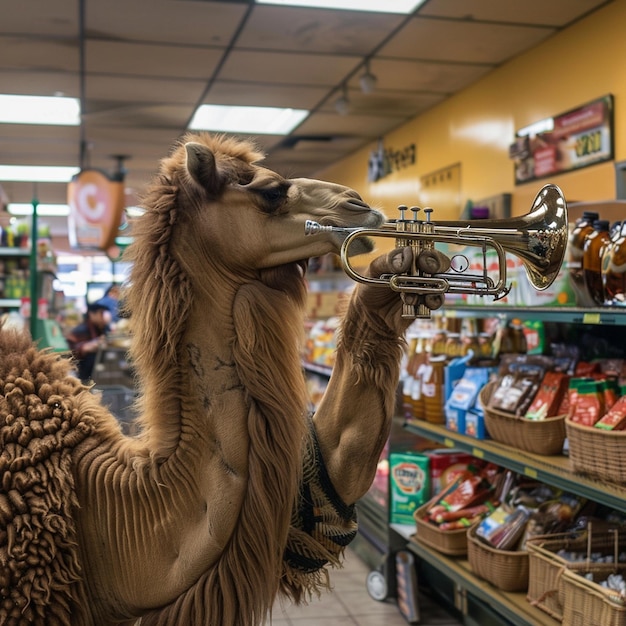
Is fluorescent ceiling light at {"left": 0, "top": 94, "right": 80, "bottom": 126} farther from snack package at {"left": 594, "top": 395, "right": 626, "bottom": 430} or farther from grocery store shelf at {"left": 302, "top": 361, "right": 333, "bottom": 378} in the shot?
snack package at {"left": 594, "top": 395, "right": 626, "bottom": 430}

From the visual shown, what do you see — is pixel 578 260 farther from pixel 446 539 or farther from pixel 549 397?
pixel 446 539

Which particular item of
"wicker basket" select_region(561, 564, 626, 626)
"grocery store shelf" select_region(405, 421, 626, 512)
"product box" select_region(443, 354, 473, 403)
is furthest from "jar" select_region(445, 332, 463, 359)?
"wicker basket" select_region(561, 564, 626, 626)

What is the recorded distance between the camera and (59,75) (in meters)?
6.00

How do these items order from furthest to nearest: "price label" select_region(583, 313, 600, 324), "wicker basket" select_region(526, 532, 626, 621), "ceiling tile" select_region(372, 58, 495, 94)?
"ceiling tile" select_region(372, 58, 495, 94)
"wicker basket" select_region(526, 532, 626, 621)
"price label" select_region(583, 313, 600, 324)

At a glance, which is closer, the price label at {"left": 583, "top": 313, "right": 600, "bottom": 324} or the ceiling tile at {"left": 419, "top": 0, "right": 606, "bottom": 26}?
the price label at {"left": 583, "top": 313, "right": 600, "bottom": 324}

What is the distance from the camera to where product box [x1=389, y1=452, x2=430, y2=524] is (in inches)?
145

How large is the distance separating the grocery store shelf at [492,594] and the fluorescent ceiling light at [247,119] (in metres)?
4.82

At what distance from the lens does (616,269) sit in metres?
2.38

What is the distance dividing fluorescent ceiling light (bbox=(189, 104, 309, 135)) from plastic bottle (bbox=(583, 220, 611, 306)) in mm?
5024

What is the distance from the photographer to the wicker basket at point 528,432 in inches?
108

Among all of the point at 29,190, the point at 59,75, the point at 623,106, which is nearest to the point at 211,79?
the point at 59,75

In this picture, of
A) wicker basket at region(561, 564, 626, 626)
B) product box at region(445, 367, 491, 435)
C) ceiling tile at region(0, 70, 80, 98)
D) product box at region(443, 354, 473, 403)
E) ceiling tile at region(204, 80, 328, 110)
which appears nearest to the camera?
wicker basket at region(561, 564, 626, 626)

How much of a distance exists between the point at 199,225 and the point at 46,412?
0.41m


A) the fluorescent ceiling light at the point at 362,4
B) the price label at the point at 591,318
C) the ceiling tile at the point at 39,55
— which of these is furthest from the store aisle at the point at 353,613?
the ceiling tile at the point at 39,55
